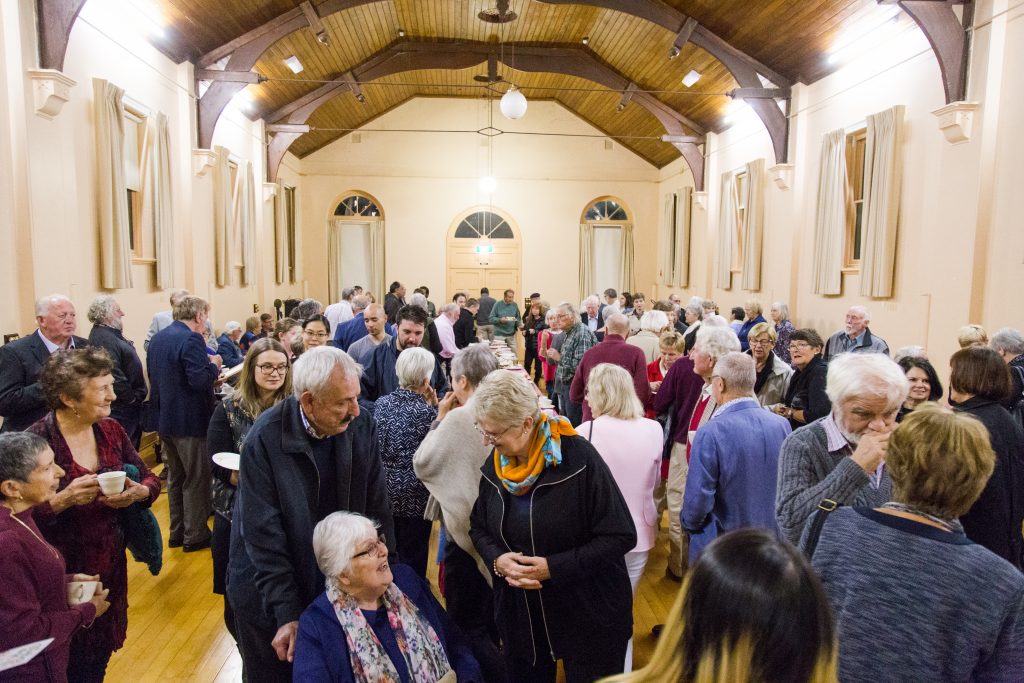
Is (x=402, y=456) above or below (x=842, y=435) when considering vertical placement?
below

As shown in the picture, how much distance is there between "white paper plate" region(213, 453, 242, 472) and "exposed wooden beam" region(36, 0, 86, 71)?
13.9 feet

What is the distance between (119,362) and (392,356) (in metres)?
1.77

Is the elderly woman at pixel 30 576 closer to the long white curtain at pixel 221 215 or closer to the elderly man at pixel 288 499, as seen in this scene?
the elderly man at pixel 288 499

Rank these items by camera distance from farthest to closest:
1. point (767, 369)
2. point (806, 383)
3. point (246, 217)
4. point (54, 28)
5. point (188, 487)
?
point (246, 217), point (54, 28), point (188, 487), point (767, 369), point (806, 383)

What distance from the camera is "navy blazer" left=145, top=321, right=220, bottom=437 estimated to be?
4.28 meters

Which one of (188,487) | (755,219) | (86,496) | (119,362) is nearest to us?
(86,496)

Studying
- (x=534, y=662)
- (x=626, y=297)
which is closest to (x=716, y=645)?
(x=534, y=662)

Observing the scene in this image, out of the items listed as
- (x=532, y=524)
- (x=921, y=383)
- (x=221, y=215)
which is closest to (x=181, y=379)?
(x=532, y=524)

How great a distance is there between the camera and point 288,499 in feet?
6.40

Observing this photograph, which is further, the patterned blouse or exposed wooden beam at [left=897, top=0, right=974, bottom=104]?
exposed wooden beam at [left=897, top=0, right=974, bottom=104]

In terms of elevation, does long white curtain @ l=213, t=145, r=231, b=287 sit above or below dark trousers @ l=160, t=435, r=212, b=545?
above

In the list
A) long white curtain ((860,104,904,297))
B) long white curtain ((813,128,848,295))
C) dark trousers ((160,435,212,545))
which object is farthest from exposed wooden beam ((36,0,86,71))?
long white curtain ((813,128,848,295))

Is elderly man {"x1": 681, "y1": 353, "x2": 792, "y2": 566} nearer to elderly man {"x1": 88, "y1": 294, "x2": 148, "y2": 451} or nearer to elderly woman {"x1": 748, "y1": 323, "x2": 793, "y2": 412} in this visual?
elderly woman {"x1": 748, "y1": 323, "x2": 793, "y2": 412}

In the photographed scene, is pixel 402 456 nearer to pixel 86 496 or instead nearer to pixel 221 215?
pixel 86 496
